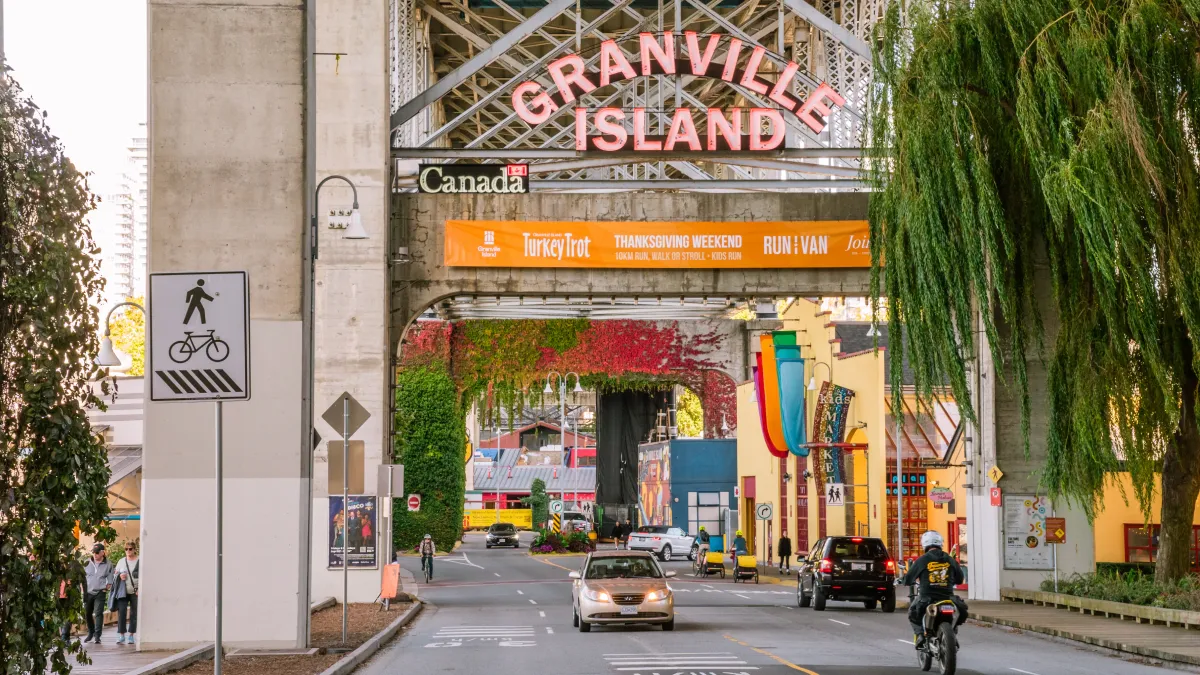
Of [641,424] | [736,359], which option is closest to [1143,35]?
[736,359]

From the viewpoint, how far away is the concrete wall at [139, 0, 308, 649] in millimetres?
18656

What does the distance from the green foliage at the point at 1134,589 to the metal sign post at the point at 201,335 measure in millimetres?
17823

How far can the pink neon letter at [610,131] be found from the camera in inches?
1292

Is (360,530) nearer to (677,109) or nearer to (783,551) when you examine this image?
(677,109)

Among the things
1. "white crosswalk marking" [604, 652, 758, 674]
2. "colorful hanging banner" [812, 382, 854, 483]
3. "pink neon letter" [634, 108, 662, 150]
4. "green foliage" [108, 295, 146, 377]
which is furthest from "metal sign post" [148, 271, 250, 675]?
"green foliage" [108, 295, 146, 377]

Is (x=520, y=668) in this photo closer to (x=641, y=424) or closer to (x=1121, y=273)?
(x=1121, y=273)

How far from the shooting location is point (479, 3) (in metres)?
49.9

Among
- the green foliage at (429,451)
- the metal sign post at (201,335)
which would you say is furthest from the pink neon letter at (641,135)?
the green foliage at (429,451)

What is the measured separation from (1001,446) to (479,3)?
26.7 metres

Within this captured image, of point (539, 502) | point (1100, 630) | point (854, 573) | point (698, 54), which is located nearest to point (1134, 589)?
point (1100, 630)

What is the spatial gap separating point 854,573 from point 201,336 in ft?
73.3

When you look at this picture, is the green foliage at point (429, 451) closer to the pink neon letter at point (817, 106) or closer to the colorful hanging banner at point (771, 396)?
the colorful hanging banner at point (771, 396)

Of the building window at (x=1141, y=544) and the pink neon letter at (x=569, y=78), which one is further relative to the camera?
the building window at (x=1141, y=544)

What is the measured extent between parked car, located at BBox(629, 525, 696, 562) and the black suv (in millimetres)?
35306
